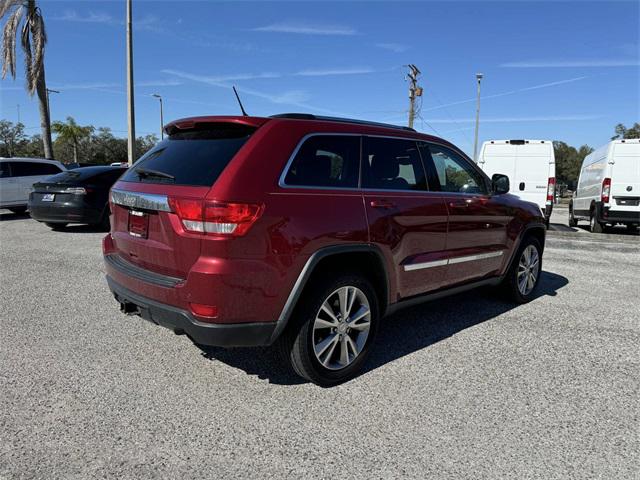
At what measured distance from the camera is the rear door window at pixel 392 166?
3602 mm

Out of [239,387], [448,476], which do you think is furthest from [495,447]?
[239,387]

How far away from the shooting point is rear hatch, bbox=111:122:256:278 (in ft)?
9.40

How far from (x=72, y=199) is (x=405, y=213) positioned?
27.8 feet

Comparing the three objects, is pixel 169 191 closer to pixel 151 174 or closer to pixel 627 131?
pixel 151 174

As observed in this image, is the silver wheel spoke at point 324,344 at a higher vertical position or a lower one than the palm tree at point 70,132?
lower

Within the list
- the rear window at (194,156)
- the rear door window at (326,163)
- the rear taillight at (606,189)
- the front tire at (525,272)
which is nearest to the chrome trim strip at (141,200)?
the rear window at (194,156)

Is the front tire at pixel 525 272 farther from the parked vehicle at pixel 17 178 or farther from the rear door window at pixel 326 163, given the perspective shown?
the parked vehicle at pixel 17 178

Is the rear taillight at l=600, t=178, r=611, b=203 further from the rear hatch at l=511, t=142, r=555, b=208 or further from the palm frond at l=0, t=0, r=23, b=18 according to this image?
the palm frond at l=0, t=0, r=23, b=18

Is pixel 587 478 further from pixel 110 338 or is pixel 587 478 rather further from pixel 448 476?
pixel 110 338

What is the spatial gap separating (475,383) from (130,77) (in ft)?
48.5

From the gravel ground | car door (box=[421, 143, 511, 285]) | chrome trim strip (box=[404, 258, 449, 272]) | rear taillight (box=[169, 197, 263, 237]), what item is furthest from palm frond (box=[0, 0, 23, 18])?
chrome trim strip (box=[404, 258, 449, 272])

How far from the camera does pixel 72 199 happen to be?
32.7 ft

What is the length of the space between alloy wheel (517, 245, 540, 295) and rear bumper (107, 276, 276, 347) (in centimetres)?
353

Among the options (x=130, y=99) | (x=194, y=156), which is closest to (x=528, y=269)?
(x=194, y=156)
